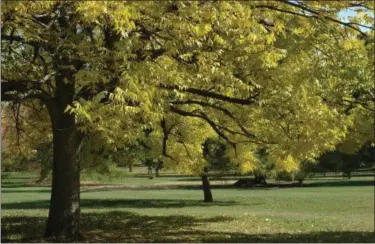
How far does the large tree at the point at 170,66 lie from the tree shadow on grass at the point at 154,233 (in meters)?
1.45

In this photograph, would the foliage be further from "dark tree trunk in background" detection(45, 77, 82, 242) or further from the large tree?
"dark tree trunk in background" detection(45, 77, 82, 242)

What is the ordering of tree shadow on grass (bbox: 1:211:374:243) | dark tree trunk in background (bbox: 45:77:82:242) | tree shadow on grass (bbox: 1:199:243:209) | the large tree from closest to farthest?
the large tree
dark tree trunk in background (bbox: 45:77:82:242)
tree shadow on grass (bbox: 1:211:374:243)
tree shadow on grass (bbox: 1:199:243:209)

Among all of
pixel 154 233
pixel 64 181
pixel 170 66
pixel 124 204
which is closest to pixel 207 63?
pixel 170 66

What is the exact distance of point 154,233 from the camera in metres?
14.9

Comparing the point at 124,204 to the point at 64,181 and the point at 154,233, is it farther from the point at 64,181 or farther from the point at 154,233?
the point at 64,181

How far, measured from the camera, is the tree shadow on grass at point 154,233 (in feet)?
43.9

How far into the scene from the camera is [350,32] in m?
10.6

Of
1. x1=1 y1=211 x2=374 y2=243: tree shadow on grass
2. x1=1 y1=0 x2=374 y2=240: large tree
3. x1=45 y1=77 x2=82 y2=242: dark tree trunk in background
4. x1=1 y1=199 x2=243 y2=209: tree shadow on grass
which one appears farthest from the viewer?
x1=1 y1=199 x2=243 y2=209: tree shadow on grass

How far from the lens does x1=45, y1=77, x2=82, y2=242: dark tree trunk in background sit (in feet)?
41.4

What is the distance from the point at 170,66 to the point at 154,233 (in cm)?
812

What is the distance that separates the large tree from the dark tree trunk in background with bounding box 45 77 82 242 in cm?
3

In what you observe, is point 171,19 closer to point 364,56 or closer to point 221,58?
point 221,58

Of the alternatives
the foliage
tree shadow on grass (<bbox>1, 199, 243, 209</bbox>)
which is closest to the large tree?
the foliage

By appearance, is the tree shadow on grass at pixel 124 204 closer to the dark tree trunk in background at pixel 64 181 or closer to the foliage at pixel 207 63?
the dark tree trunk in background at pixel 64 181
